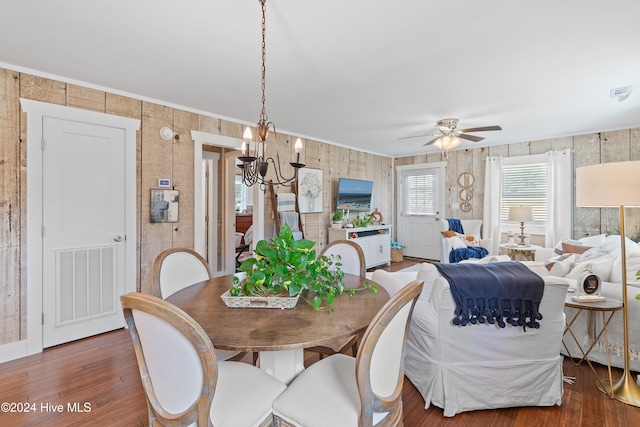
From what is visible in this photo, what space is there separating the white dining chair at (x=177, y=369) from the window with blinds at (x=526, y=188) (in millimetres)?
6005

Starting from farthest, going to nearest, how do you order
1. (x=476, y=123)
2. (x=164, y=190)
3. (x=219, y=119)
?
(x=476, y=123), (x=219, y=119), (x=164, y=190)

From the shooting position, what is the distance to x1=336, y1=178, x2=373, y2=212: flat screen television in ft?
18.7

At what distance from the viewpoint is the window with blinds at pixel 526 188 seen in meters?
5.36

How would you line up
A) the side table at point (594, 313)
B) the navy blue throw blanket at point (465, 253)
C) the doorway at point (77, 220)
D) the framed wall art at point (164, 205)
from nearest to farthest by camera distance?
the side table at point (594, 313), the doorway at point (77, 220), the framed wall art at point (164, 205), the navy blue throw blanket at point (465, 253)

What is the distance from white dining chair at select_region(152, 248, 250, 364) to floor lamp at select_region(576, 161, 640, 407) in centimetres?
256

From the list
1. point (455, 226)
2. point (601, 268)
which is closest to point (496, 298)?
point (601, 268)

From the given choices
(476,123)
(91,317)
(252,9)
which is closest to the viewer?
(252,9)

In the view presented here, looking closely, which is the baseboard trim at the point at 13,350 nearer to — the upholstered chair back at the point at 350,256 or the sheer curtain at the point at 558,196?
the upholstered chair back at the point at 350,256

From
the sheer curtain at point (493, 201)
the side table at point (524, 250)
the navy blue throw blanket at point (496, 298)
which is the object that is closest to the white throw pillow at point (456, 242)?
the side table at point (524, 250)

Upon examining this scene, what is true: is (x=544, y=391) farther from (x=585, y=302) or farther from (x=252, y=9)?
(x=252, y=9)

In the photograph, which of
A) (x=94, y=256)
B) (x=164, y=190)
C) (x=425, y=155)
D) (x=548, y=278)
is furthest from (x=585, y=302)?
(x=425, y=155)

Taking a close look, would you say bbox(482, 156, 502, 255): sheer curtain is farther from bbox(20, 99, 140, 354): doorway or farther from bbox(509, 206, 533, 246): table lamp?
bbox(20, 99, 140, 354): doorway

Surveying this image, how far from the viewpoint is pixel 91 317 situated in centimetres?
294

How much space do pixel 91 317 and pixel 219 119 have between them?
264 centimetres
